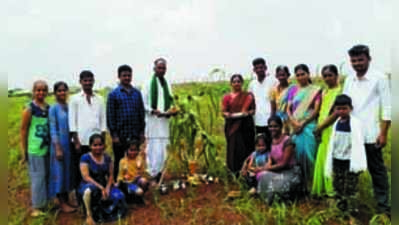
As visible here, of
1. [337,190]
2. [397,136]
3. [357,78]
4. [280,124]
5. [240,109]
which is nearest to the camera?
[397,136]

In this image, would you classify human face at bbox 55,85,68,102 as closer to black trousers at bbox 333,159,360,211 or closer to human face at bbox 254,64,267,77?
human face at bbox 254,64,267,77

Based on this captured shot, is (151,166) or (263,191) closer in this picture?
(263,191)

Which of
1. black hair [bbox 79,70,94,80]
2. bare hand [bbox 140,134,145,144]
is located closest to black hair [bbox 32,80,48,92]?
black hair [bbox 79,70,94,80]

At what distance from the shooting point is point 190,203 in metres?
5.34

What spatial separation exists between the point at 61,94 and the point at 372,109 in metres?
2.42

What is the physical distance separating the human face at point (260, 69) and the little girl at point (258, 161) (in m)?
0.60

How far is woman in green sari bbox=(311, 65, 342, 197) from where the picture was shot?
15.7ft

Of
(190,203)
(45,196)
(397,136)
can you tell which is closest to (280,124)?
(190,203)

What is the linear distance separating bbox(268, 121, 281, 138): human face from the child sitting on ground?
499 millimetres

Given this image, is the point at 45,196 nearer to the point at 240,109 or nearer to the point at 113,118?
the point at 113,118

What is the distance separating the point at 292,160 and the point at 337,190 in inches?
22.5

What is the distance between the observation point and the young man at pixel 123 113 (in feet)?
17.3

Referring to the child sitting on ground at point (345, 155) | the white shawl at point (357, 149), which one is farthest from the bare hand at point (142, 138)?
the white shawl at point (357, 149)

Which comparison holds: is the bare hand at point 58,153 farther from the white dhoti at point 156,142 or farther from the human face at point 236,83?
the human face at point 236,83
